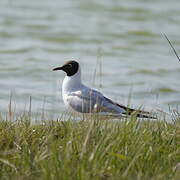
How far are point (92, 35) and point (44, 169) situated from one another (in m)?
12.7

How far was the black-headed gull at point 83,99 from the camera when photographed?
25.4ft

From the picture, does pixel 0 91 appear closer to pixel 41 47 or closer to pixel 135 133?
pixel 41 47

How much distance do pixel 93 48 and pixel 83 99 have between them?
27.5ft

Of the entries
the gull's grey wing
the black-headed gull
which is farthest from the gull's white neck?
the gull's grey wing

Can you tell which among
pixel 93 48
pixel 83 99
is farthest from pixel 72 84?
pixel 93 48

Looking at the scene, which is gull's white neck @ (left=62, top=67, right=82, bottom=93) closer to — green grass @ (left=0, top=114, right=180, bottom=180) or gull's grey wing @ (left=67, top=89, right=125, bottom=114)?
gull's grey wing @ (left=67, top=89, right=125, bottom=114)

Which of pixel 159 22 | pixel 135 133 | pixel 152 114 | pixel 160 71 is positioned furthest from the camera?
→ pixel 159 22

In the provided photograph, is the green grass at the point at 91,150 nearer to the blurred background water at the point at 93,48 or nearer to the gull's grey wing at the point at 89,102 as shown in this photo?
the gull's grey wing at the point at 89,102

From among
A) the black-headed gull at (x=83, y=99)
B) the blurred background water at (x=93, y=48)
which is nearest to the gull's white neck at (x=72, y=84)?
the black-headed gull at (x=83, y=99)

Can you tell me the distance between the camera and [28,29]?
59.6 feet

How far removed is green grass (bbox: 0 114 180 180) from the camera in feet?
16.9

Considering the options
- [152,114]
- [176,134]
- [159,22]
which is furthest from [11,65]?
[176,134]

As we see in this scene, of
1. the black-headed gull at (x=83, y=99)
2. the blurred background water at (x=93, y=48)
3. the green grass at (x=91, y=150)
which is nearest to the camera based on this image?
the green grass at (x=91, y=150)

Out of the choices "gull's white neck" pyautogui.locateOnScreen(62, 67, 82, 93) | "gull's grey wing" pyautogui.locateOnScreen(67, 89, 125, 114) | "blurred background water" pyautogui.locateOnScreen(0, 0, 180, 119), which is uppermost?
"gull's white neck" pyautogui.locateOnScreen(62, 67, 82, 93)
